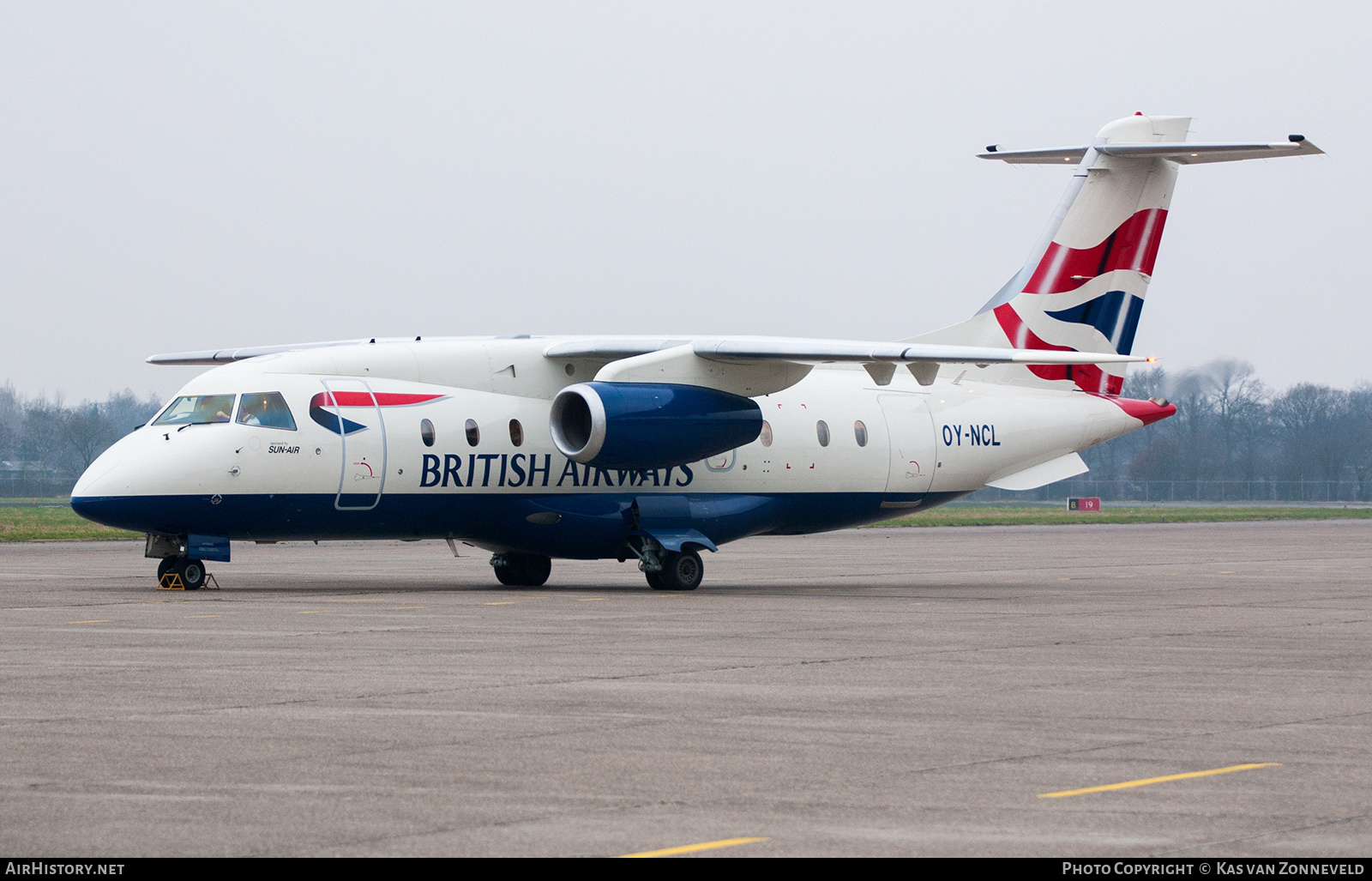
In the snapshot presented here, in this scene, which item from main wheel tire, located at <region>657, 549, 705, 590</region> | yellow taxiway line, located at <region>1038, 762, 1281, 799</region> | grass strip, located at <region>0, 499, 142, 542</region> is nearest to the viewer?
yellow taxiway line, located at <region>1038, 762, 1281, 799</region>

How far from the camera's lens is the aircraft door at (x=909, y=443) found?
26266mm

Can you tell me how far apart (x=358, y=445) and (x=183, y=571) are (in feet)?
9.52

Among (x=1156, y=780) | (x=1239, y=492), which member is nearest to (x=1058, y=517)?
(x=1239, y=492)

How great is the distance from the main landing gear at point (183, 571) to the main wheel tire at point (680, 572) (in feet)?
20.8

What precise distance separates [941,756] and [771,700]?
2.49m

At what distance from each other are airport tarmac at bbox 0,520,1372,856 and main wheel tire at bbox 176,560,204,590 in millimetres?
402

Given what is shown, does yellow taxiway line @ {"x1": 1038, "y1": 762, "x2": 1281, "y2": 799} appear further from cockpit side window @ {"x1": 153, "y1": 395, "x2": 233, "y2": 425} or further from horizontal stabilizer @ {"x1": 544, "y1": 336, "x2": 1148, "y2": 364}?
cockpit side window @ {"x1": 153, "y1": 395, "x2": 233, "y2": 425}

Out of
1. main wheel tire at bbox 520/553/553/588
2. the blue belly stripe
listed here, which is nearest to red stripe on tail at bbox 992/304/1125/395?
the blue belly stripe

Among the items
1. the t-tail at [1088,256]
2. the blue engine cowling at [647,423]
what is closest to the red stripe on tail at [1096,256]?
the t-tail at [1088,256]

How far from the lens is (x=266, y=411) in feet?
70.9

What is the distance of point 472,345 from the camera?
2358 centimetres

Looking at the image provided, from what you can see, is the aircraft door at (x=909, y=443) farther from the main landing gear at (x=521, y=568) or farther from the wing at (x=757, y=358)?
the main landing gear at (x=521, y=568)

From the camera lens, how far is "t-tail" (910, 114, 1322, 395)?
90.5 ft

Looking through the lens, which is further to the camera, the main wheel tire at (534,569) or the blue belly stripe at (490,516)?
the main wheel tire at (534,569)
